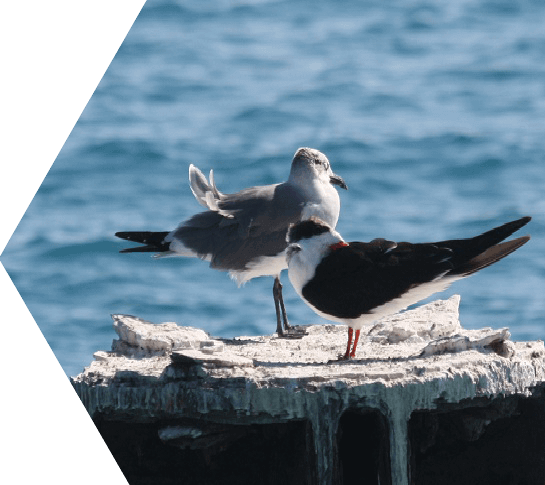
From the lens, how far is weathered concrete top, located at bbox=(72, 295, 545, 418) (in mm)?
5602

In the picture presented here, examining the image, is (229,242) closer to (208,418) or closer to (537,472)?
(208,418)

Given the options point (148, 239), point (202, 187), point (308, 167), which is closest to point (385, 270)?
point (308, 167)

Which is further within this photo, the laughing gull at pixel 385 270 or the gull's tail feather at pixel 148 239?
the gull's tail feather at pixel 148 239

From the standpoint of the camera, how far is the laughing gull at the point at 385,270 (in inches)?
226

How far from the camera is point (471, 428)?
599cm

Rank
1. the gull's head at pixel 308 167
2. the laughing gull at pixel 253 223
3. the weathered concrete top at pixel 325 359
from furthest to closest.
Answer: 1. the gull's head at pixel 308 167
2. the laughing gull at pixel 253 223
3. the weathered concrete top at pixel 325 359

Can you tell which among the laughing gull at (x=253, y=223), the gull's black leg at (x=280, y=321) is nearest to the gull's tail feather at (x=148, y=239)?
the laughing gull at (x=253, y=223)

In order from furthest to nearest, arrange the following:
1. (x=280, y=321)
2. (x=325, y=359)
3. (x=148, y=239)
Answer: (x=148, y=239) → (x=280, y=321) → (x=325, y=359)

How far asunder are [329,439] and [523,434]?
1232mm

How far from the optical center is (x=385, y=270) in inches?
227

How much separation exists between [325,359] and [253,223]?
136 cm

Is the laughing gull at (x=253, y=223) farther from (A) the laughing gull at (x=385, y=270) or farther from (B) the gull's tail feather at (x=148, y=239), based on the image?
(A) the laughing gull at (x=385, y=270)

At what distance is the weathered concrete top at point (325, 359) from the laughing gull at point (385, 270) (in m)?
0.31

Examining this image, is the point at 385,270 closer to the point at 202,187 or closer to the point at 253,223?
the point at 253,223
